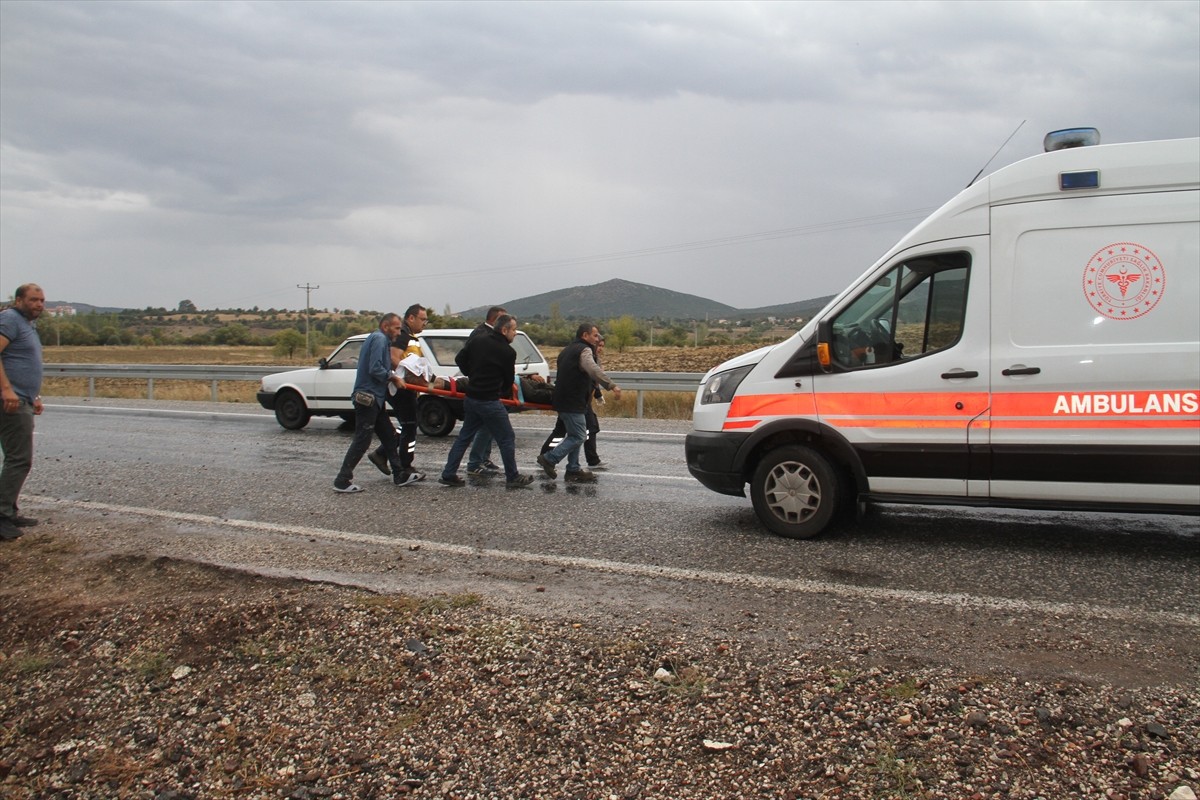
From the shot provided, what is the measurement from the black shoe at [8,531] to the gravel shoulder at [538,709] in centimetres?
196

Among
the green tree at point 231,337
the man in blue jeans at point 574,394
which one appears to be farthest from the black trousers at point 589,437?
the green tree at point 231,337

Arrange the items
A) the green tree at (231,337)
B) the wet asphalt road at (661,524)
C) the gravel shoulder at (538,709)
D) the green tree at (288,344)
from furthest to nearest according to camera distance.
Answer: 1. the green tree at (231,337)
2. the green tree at (288,344)
3. the wet asphalt road at (661,524)
4. the gravel shoulder at (538,709)

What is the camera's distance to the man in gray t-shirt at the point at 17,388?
6184 mm

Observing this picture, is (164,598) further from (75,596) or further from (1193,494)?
(1193,494)

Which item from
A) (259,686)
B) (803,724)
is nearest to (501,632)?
(259,686)

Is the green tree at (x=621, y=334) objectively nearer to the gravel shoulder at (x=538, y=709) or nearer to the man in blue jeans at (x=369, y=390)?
the man in blue jeans at (x=369, y=390)

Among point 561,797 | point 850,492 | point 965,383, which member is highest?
point 965,383

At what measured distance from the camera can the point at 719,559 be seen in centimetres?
563

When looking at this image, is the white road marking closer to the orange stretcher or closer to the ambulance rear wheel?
the ambulance rear wheel

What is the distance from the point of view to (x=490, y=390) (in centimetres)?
875

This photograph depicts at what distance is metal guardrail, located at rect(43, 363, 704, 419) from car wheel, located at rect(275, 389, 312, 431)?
2127 millimetres

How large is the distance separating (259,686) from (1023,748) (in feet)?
10.2

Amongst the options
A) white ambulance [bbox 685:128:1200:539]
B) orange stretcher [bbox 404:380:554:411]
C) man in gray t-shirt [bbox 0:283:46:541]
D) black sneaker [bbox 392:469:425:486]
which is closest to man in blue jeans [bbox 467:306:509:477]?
black sneaker [bbox 392:469:425:486]

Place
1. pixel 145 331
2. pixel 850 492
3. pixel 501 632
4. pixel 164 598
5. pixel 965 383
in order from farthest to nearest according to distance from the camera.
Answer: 1. pixel 145 331
2. pixel 850 492
3. pixel 965 383
4. pixel 164 598
5. pixel 501 632
